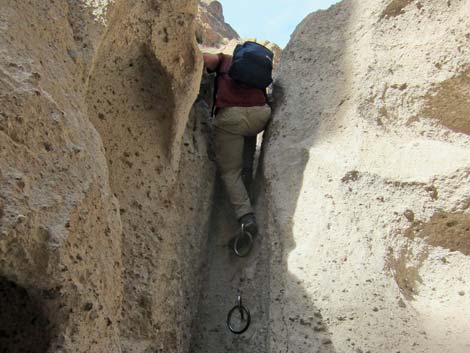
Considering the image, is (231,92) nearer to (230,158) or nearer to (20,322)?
(230,158)

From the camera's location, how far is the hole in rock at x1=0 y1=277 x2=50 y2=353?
1244mm

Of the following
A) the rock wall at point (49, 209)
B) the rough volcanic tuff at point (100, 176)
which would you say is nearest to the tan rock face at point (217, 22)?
the rough volcanic tuff at point (100, 176)

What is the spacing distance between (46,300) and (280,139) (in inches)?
62.2

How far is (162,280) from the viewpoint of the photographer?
210 cm

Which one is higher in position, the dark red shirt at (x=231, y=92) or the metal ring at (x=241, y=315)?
the dark red shirt at (x=231, y=92)

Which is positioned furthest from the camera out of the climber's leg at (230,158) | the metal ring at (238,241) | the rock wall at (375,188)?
the climber's leg at (230,158)

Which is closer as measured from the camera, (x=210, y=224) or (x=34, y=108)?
(x=34, y=108)

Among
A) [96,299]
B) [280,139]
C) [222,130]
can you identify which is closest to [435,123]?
[280,139]

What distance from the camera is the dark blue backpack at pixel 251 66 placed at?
2633 millimetres

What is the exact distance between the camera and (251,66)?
8.63ft

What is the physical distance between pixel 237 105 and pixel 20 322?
5.34 feet

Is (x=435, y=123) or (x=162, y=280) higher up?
(x=435, y=123)

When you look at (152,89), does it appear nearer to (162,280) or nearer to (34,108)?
(162,280)

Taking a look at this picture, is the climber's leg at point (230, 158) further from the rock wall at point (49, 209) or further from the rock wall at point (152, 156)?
the rock wall at point (49, 209)
